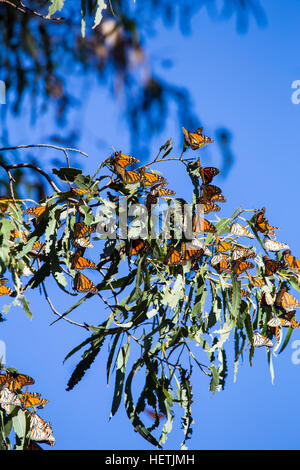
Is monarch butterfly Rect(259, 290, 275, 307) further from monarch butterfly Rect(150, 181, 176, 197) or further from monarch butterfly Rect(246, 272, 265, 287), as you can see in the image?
monarch butterfly Rect(150, 181, 176, 197)

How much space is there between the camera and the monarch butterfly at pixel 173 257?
131cm

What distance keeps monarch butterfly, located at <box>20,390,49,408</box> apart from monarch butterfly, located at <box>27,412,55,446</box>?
0.02 metres

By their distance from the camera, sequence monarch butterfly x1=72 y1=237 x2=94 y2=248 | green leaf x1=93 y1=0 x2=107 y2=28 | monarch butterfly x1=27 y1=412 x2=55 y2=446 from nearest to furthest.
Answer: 1. monarch butterfly x1=72 y1=237 x2=94 y2=248
2. monarch butterfly x1=27 y1=412 x2=55 y2=446
3. green leaf x1=93 y1=0 x2=107 y2=28

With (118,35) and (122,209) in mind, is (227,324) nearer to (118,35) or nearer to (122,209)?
(122,209)

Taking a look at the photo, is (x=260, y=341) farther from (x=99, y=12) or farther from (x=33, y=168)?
(x=99, y=12)

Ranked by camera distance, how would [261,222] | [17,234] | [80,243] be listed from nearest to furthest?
[80,243], [261,222], [17,234]

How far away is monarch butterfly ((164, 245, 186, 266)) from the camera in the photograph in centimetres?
131

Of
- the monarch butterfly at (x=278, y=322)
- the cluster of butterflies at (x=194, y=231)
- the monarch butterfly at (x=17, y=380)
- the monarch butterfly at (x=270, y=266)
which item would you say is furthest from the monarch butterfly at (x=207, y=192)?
the monarch butterfly at (x=17, y=380)

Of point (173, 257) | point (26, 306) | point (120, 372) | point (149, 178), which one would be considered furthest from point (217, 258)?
point (26, 306)

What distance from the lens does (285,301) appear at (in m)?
1.43

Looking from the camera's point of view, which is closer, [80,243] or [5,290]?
[80,243]

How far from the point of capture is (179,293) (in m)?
1.37

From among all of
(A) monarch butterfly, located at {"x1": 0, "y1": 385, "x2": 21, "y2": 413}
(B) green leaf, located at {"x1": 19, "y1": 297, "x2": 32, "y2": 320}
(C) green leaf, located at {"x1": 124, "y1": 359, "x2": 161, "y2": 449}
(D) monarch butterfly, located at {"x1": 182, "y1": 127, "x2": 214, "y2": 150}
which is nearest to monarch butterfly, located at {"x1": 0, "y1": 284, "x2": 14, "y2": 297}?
(B) green leaf, located at {"x1": 19, "y1": 297, "x2": 32, "y2": 320}

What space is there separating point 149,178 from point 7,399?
56 centimetres
